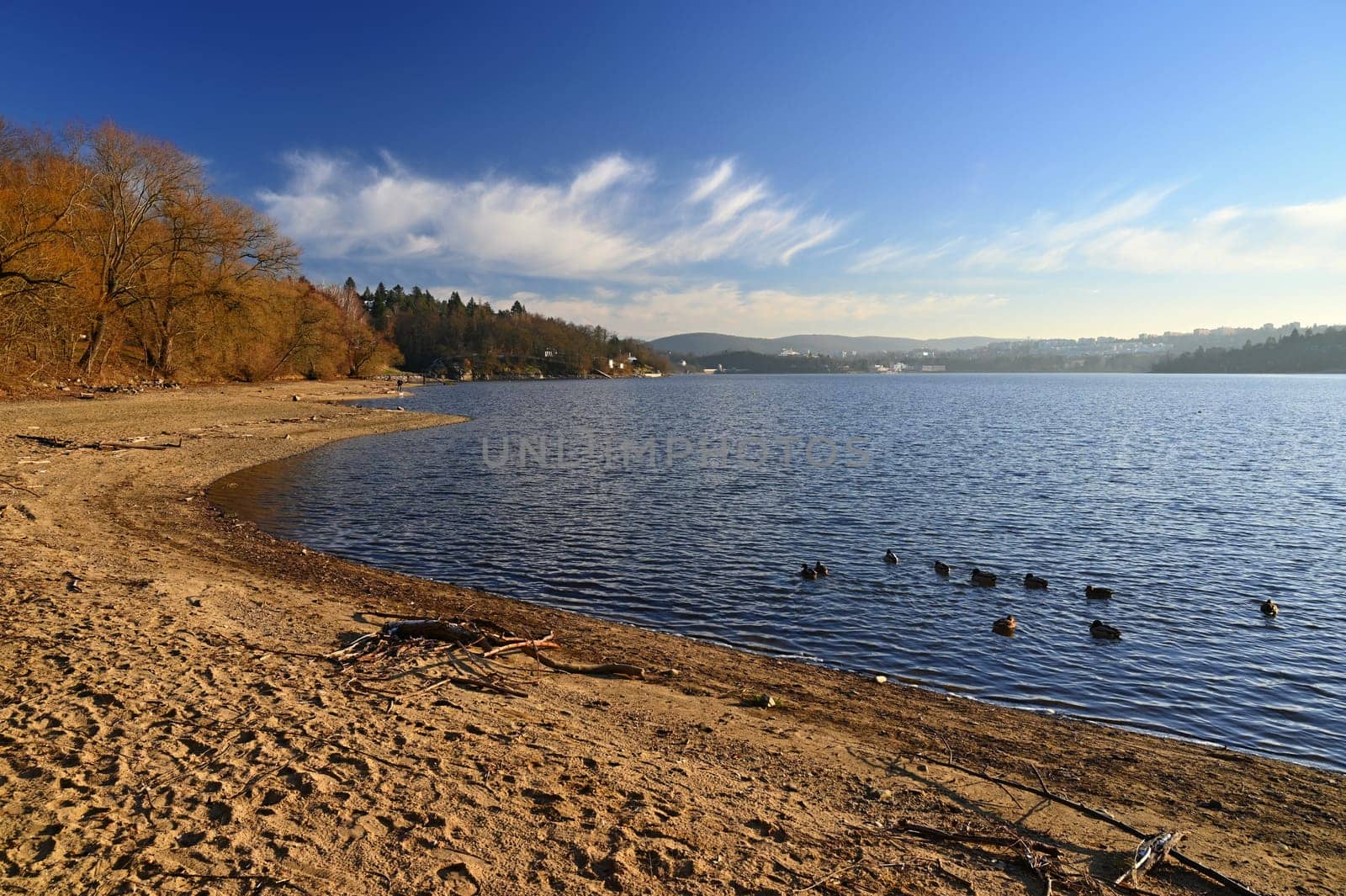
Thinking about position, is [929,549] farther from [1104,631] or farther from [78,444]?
[78,444]

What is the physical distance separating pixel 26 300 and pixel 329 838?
44.9 metres

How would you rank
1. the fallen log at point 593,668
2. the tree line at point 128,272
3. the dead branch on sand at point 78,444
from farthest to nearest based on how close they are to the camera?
1. the tree line at point 128,272
2. the dead branch on sand at point 78,444
3. the fallen log at point 593,668

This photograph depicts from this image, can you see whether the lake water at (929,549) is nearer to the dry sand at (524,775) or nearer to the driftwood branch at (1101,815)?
the dry sand at (524,775)

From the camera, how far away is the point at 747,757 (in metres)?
7.61

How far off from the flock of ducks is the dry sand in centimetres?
373

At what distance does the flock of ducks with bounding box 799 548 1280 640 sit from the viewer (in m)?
13.3

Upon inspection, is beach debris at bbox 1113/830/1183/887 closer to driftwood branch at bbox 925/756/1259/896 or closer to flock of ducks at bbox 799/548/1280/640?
driftwood branch at bbox 925/756/1259/896

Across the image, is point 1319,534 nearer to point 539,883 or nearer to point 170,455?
point 539,883

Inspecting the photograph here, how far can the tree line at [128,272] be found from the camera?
37.5 meters

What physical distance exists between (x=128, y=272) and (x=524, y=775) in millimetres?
62425

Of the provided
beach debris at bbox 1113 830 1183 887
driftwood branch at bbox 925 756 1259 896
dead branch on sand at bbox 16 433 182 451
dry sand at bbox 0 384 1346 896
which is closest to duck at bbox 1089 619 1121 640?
dry sand at bbox 0 384 1346 896

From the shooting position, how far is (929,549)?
1961 cm

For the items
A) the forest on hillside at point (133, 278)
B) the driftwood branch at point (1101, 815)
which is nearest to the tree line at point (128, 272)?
the forest on hillside at point (133, 278)

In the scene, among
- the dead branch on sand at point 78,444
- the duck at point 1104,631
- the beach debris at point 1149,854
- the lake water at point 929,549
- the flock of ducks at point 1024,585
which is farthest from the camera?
the dead branch on sand at point 78,444
